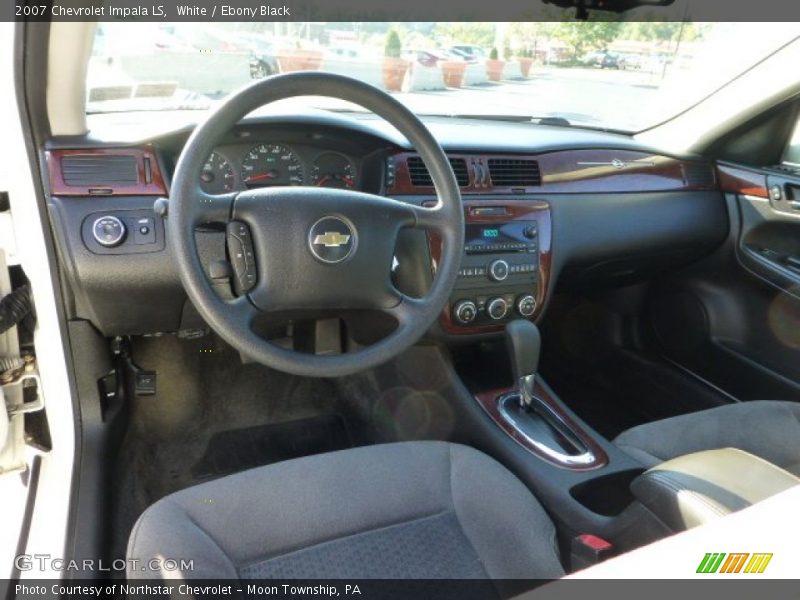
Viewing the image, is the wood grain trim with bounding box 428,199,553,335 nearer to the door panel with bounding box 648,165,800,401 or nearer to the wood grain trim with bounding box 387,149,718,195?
the wood grain trim with bounding box 387,149,718,195

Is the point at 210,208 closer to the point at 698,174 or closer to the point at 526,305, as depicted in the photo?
the point at 526,305

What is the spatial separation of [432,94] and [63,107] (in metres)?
1.15

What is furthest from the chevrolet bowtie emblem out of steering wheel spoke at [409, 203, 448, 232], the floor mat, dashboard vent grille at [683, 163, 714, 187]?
dashboard vent grille at [683, 163, 714, 187]

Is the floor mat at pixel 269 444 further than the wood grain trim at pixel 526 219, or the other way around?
the floor mat at pixel 269 444

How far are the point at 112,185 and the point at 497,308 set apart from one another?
117 centimetres

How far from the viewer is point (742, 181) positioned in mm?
2656

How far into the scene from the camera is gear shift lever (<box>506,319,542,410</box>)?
2.11 metres

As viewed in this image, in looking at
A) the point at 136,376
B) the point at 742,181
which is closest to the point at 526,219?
the point at 742,181

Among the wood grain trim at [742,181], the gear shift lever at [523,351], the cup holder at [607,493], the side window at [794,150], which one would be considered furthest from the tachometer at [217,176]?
the side window at [794,150]

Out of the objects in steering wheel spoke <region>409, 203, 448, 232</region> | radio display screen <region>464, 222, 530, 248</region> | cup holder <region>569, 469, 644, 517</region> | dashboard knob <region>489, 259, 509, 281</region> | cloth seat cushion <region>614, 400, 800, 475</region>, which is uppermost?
steering wheel spoke <region>409, 203, 448, 232</region>

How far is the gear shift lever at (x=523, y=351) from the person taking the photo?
6.91 feet

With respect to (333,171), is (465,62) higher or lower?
higher

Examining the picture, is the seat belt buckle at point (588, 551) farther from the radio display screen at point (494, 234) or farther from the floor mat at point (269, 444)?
the floor mat at point (269, 444)

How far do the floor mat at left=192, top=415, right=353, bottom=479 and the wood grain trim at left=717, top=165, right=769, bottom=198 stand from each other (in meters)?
1.73
